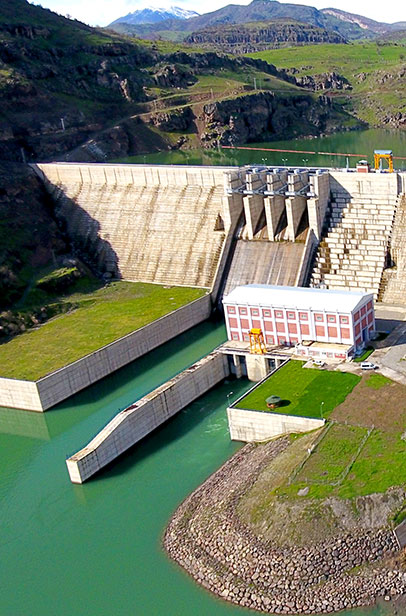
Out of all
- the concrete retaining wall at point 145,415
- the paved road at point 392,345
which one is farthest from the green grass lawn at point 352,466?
the concrete retaining wall at point 145,415

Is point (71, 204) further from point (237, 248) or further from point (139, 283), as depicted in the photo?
point (237, 248)

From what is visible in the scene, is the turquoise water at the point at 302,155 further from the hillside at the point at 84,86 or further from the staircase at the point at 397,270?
the staircase at the point at 397,270

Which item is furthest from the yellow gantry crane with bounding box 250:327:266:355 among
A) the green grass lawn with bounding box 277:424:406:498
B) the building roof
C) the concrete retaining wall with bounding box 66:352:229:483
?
the green grass lawn with bounding box 277:424:406:498

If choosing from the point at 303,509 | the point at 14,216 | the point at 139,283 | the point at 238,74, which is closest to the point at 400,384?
the point at 303,509

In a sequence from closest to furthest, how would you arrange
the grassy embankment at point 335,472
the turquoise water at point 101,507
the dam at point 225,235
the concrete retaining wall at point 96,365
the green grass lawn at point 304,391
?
the grassy embankment at point 335,472 < the turquoise water at point 101,507 < the green grass lawn at point 304,391 < the concrete retaining wall at point 96,365 < the dam at point 225,235

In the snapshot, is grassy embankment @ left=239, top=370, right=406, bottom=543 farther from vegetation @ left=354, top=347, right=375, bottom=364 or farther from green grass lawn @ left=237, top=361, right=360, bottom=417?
vegetation @ left=354, top=347, right=375, bottom=364

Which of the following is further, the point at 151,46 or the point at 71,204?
the point at 151,46

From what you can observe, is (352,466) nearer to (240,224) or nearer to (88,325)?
(88,325)
